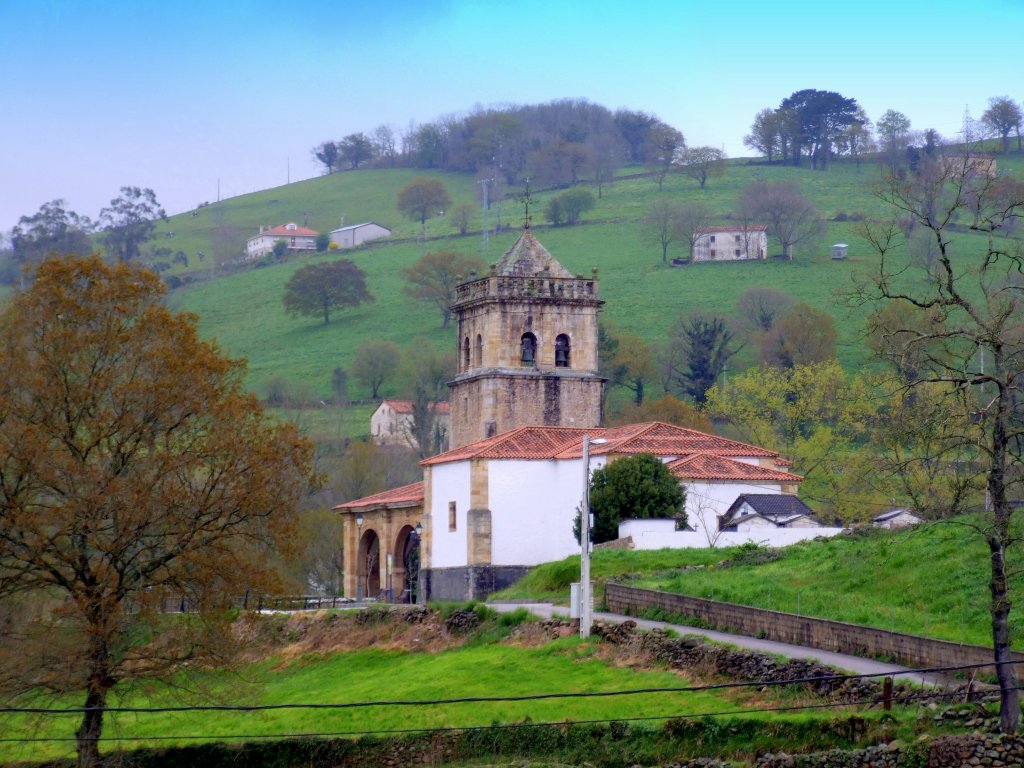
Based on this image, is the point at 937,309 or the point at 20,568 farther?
the point at 20,568

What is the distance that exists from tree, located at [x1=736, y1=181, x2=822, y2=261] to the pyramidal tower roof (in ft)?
228

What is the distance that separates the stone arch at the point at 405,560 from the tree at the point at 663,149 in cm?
11471

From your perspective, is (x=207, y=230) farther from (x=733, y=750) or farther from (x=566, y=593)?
(x=733, y=750)

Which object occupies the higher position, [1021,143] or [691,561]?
[1021,143]

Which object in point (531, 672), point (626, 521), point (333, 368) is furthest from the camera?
point (333, 368)

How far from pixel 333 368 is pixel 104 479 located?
287ft

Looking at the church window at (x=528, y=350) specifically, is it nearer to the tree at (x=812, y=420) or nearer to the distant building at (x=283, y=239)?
the tree at (x=812, y=420)

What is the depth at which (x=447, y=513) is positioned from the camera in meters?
51.1

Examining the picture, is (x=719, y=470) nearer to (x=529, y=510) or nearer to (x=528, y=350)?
(x=529, y=510)

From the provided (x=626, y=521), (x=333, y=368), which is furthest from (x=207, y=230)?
(x=626, y=521)

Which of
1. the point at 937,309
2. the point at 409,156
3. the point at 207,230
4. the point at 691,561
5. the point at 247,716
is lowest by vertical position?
the point at 247,716

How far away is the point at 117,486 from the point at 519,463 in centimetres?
2394

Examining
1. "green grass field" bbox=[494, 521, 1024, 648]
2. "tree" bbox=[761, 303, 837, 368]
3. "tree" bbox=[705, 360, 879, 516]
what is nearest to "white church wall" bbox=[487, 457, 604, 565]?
"green grass field" bbox=[494, 521, 1024, 648]

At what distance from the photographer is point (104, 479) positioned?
Result: 1043 inches
